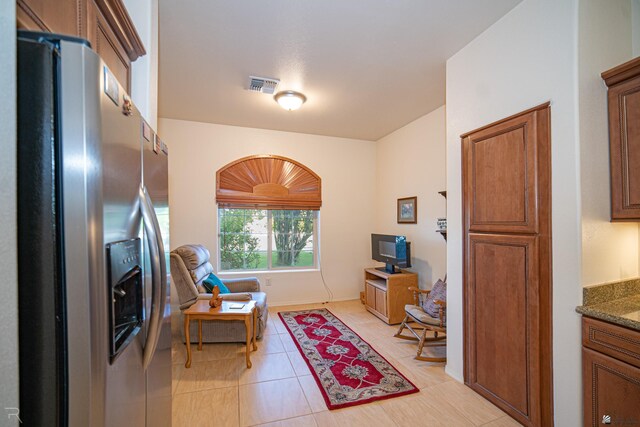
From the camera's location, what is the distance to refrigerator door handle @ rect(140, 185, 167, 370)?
0.99 meters

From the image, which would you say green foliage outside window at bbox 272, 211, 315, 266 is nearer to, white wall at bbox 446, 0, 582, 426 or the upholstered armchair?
the upholstered armchair

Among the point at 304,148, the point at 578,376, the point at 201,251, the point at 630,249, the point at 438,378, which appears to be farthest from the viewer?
the point at 304,148

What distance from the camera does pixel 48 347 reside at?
2.09 ft

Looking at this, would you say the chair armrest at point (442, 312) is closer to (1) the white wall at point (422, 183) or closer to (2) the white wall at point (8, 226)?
(1) the white wall at point (422, 183)

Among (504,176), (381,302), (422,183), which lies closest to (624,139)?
(504,176)

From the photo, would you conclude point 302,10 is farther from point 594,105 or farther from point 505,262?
point 505,262

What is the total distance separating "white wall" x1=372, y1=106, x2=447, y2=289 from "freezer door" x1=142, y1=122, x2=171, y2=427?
10.4 feet

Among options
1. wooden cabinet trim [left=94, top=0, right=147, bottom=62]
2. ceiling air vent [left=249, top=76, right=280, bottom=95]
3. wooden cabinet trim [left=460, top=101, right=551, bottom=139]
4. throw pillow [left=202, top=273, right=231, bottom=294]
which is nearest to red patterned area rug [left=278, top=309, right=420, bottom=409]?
throw pillow [left=202, top=273, right=231, bottom=294]

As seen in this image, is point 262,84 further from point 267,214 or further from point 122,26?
point 267,214

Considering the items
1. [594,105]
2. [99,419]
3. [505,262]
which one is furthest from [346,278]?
[99,419]

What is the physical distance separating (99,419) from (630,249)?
2.79 m

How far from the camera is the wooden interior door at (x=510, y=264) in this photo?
1.82m

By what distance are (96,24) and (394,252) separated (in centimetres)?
371

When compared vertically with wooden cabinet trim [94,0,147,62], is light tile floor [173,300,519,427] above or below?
below
